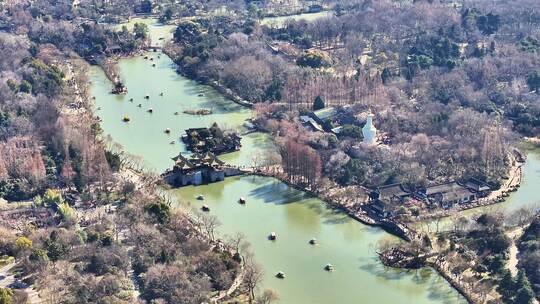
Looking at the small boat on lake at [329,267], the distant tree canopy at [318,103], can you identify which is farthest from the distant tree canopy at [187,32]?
the small boat on lake at [329,267]

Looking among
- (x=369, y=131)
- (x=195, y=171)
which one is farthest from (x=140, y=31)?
(x=369, y=131)

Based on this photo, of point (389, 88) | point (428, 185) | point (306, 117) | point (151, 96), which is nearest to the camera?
point (428, 185)

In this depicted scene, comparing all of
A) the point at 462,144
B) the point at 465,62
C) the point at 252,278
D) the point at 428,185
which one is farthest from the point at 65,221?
the point at 465,62

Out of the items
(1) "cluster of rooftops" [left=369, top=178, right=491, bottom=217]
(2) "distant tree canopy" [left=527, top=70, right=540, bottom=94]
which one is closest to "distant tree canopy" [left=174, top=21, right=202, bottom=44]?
(2) "distant tree canopy" [left=527, top=70, right=540, bottom=94]

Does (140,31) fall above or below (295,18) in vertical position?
above

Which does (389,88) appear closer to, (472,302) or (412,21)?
(412,21)

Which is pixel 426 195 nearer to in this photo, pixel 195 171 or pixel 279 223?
pixel 279 223

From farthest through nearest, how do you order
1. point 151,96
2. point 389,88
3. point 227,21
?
1. point 227,21
2. point 151,96
3. point 389,88

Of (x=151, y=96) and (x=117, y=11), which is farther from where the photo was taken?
(x=117, y=11)
